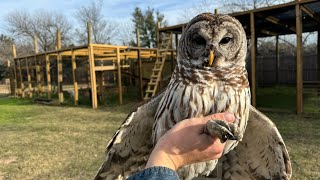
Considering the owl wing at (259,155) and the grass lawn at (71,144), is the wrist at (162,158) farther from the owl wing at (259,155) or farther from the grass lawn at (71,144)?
the grass lawn at (71,144)

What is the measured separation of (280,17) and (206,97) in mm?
10538

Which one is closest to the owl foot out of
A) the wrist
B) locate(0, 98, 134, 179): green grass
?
the wrist

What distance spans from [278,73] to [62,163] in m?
15.1

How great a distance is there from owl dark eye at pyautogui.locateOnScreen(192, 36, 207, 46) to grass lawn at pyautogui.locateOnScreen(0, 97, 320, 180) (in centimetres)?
330

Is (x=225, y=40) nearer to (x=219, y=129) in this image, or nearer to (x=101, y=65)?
(x=219, y=129)

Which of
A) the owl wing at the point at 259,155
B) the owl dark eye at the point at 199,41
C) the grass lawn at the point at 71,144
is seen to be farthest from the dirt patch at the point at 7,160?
the owl dark eye at the point at 199,41

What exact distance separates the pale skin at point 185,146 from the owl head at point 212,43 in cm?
68

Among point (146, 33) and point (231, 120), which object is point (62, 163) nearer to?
point (231, 120)

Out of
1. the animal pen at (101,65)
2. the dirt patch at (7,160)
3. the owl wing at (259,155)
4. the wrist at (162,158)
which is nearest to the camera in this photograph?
the wrist at (162,158)

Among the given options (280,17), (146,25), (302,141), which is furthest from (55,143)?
(146,25)

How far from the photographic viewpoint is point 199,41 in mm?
2271

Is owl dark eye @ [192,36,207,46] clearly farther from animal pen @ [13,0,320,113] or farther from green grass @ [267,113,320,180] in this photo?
animal pen @ [13,0,320,113]

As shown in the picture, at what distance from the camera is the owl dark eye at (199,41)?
7.38 ft

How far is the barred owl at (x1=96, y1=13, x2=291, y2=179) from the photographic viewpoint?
83.2 inches
